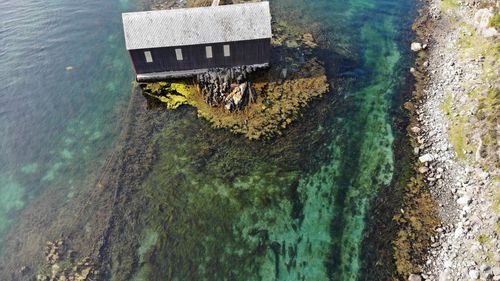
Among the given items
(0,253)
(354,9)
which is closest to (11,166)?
(0,253)

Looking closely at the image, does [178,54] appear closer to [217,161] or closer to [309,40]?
[217,161]

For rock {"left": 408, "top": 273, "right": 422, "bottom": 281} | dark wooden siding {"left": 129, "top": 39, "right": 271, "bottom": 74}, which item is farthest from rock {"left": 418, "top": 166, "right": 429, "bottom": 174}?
dark wooden siding {"left": 129, "top": 39, "right": 271, "bottom": 74}

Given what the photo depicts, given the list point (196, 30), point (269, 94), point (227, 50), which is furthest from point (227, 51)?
point (269, 94)

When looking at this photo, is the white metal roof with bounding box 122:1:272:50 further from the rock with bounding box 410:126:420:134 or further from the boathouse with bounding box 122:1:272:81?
the rock with bounding box 410:126:420:134

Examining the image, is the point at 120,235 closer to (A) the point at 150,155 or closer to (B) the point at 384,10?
(A) the point at 150,155

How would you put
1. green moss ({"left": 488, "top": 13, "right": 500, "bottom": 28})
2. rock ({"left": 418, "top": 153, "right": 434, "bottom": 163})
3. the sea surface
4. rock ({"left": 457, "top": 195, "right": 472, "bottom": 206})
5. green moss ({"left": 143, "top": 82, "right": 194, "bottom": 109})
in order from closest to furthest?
the sea surface → rock ({"left": 457, "top": 195, "right": 472, "bottom": 206}) → rock ({"left": 418, "top": 153, "right": 434, "bottom": 163}) → green moss ({"left": 143, "top": 82, "right": 194, "bottom": 109}) → green moss ({"left": 488, "top": 13, "right": 500, "bottom": 28})

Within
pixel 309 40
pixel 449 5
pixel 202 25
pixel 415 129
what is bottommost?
pixel 415 129

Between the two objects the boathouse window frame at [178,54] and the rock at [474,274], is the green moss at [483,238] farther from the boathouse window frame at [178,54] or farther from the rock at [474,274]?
the boathouse window frame at [178,54]
